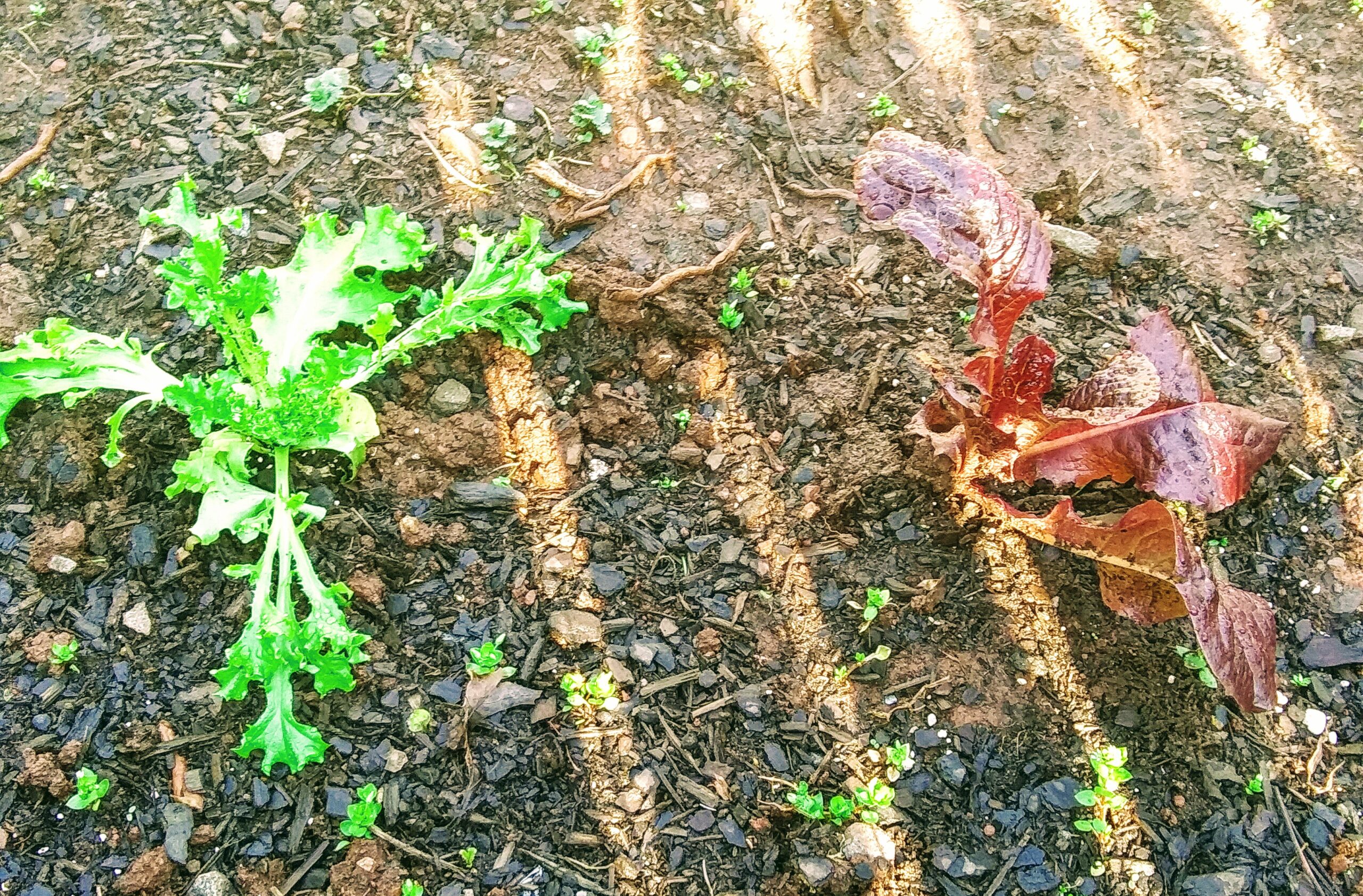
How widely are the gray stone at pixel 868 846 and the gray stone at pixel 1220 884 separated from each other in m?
0.63

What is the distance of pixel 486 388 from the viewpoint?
8.26ft

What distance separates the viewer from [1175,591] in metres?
1.90

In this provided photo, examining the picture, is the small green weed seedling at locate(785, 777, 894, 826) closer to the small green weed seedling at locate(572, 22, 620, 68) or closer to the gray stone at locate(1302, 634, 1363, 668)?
the gray stone at locate(1302, 634, 1363, 668)

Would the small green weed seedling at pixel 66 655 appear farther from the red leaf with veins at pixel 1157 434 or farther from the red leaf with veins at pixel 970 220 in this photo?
the red leaf with veins at pixel 1157 434

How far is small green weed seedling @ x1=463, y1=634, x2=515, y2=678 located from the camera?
6.92ft

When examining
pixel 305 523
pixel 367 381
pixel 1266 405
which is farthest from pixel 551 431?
pixel 1266 405

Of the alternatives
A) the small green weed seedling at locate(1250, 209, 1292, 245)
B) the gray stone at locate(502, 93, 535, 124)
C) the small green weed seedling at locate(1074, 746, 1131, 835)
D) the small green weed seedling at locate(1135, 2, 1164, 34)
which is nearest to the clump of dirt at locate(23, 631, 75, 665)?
the gray stone at locate(502, 93, 535, 124)

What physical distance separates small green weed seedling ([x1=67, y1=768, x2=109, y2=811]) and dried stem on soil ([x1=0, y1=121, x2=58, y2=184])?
186 centimetres

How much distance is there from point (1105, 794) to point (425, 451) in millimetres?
1812

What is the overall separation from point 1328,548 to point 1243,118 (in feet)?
4.99

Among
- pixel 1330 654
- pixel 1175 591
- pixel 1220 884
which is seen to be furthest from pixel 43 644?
pixel 1330 654

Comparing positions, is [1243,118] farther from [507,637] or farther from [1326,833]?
[507,637]

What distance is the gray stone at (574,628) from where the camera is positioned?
217 cm

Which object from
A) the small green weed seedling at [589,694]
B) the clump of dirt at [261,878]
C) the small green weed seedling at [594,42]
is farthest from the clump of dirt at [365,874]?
the small green weed seedling at [594,42]
